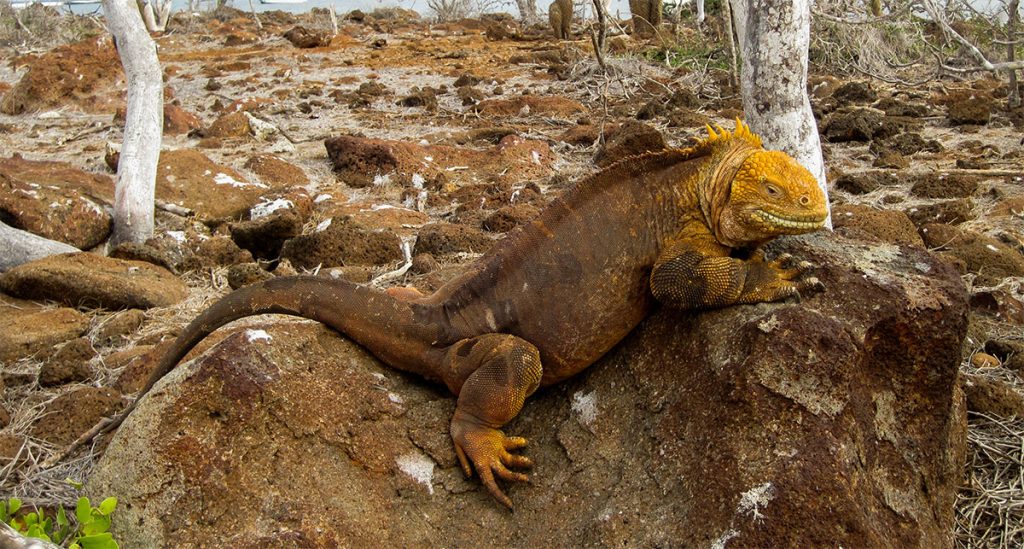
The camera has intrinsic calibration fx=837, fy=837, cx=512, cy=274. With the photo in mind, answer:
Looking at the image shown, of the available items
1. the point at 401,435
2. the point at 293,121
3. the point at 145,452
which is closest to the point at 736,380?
the point at 401,435

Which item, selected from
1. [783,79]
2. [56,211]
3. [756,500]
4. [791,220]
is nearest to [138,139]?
[56,211]

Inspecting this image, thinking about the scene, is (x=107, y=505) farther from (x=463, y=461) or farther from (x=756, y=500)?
(x=756, y=500)

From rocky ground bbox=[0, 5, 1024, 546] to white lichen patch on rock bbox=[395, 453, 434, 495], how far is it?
49 mm

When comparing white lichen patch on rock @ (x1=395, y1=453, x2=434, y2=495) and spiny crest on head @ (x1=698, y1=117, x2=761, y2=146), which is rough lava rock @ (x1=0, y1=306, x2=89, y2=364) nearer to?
white lichen patch on rock @ (x1=395, y1=453, x2=434, y2=495)

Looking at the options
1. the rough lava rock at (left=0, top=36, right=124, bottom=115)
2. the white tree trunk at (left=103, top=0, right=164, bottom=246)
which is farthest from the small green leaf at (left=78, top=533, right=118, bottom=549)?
the rough lava rock at (left=0, top=36, right=124, bottom=115)

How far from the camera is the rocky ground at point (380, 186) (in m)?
4.34

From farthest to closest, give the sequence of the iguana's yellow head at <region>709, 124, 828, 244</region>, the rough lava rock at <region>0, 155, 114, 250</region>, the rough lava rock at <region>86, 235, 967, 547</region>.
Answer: the rough lava rock at <region>0, 155, 114, 250</region> → the iguana's yellow head at <region>709, 124, 828, 244</region> → the rough lava rock at <region>86, 235, 967, 547</region>

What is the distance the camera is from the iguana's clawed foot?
2.98 meters

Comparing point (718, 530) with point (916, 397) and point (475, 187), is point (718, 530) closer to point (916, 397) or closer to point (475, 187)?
point (916, 397)

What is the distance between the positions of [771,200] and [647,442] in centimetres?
95

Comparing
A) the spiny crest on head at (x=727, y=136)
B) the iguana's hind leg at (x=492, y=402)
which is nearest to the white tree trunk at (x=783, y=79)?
the spiny crest on head at (x=727, y=136)

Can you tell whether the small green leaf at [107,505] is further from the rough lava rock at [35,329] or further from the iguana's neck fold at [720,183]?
the rough lava rock at [35,329]

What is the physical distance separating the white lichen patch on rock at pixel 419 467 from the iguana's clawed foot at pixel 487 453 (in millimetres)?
122

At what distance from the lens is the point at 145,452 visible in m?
2.78
